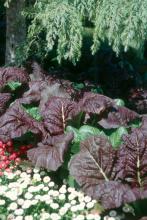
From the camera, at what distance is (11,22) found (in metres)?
5.49

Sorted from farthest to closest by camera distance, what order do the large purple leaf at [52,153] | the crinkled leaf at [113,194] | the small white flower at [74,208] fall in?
the large purple leaf at [52,153] → the small white flower at [74,208] → the crinkled leaf at [113,194]

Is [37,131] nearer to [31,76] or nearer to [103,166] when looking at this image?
[103,166]

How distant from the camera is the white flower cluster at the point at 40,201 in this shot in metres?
3.35

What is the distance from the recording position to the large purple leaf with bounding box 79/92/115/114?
4.31m

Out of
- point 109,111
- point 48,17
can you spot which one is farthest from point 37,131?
point 48,17

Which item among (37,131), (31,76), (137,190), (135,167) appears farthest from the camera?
(31,76)

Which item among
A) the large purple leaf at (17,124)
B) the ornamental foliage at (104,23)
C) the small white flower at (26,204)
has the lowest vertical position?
the small white flower at (26,204)

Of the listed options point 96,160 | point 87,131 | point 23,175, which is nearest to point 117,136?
point 87,131

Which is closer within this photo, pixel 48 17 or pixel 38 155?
pixel 38 155

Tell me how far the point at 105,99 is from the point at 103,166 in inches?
38.0

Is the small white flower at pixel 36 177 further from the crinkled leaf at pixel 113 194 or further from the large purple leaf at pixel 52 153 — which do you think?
the crinkled leaf at pixel 113 194

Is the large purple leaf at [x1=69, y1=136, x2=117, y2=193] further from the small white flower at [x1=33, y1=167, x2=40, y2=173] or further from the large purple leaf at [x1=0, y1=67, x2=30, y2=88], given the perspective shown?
the large purple leaf at [x1=0, y1=67, x2=30, y2=88]

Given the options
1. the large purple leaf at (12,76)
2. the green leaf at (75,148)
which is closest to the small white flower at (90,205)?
the green leaf at (75,148)

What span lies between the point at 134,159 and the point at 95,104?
886 millimetres
